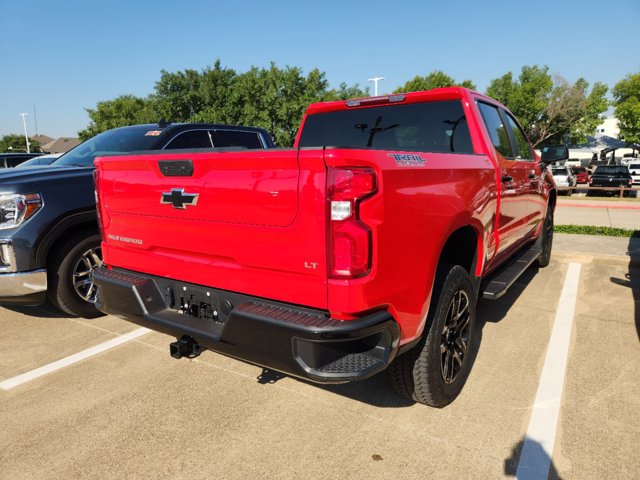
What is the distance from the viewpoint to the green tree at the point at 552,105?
4384cm

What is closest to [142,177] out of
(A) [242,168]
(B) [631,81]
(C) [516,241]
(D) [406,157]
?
(A) [242,168]

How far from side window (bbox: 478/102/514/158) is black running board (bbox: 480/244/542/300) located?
1067 millimetres

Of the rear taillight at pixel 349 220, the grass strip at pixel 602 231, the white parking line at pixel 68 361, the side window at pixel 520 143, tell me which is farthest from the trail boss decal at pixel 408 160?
the grass strip at pixel 602 231

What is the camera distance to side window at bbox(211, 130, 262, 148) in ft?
19.5

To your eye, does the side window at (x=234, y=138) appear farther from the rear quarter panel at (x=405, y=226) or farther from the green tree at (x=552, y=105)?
the green tree at (x=552, y=105)

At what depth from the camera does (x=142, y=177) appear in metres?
2.74

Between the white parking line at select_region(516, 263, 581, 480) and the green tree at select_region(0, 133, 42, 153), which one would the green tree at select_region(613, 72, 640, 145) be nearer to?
the white parking line at select_region(516, 263, 581, 480)

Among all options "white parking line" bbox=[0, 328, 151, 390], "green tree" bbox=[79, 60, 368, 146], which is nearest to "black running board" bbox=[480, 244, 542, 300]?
"white parking line" bbox=[0, 328, 151, 390]

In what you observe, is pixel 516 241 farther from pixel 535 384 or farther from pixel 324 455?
pixel 324 455

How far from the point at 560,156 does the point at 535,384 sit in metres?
3.14

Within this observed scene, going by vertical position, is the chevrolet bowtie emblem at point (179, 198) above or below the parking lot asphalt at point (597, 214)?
above

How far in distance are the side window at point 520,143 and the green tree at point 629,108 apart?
169 feet

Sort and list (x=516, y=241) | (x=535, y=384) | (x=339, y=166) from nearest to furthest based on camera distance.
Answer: (x=339, y=166) < (x=535, y=384) < (x=516, y=241)

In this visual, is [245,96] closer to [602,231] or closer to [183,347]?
[602,231]
